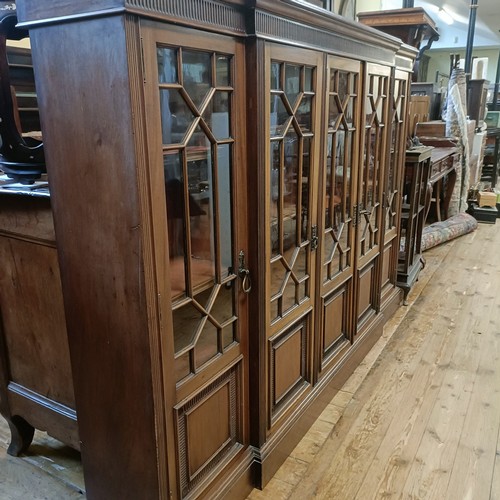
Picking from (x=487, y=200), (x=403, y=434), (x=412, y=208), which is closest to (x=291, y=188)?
(x=403, y=434)

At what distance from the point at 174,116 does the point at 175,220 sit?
265mm

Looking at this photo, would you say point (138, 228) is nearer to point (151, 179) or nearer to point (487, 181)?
point (151, 179)

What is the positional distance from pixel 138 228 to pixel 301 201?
860 mm

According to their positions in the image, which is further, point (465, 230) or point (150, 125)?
point (465, 230)

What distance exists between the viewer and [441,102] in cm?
705

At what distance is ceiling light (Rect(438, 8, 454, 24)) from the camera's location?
10345 millimetres

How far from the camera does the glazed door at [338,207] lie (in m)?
2.00

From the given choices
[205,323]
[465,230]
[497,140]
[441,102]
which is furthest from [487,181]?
[205,323]

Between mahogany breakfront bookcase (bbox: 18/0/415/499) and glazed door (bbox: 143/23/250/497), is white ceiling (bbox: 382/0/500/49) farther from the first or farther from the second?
glazed door (bbox: 143/23/250/497)

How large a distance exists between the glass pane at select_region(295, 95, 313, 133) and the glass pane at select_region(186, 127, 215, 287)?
52 centimetres

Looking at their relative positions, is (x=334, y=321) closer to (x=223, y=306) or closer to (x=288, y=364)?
(x=288, y=364)

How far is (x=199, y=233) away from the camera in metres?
1.38

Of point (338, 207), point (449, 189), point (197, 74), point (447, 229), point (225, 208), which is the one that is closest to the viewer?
point (197, 74)

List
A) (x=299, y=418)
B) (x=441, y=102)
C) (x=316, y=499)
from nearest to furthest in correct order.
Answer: (x=316, y=499) < (x=299, y=418) < (x=441, y=102)
